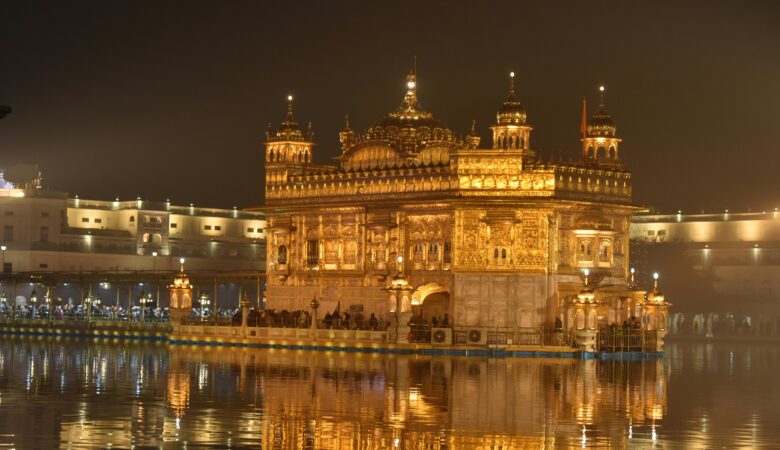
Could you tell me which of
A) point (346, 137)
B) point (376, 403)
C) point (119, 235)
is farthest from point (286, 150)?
point (119, 235)

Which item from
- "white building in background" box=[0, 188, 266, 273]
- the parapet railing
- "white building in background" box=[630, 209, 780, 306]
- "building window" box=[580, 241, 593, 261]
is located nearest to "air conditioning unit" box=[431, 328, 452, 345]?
the parapet railing

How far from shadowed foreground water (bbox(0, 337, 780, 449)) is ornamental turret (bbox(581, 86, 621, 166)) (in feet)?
52.8

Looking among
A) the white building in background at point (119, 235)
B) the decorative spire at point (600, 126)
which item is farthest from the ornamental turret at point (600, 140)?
the white building in background at point (119, 235)

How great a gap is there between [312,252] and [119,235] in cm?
5985

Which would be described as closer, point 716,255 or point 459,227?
point 459,227

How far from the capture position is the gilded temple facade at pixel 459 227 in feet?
208

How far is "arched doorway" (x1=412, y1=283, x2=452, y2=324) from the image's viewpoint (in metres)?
67.2

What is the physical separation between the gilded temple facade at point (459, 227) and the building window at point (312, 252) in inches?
3.0

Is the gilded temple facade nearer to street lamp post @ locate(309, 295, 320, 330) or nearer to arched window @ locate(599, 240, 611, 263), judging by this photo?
arched window @ locate(599, 240, 611, 263)

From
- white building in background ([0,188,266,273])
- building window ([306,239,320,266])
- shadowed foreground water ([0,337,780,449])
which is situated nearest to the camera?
shadowed foreground water ([0,337,780,449])

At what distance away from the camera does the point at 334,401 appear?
34125 mm

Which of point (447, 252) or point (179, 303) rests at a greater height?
point (447, 252)

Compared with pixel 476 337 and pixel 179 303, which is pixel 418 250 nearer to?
pixel 476 337

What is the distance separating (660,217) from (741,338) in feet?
110
